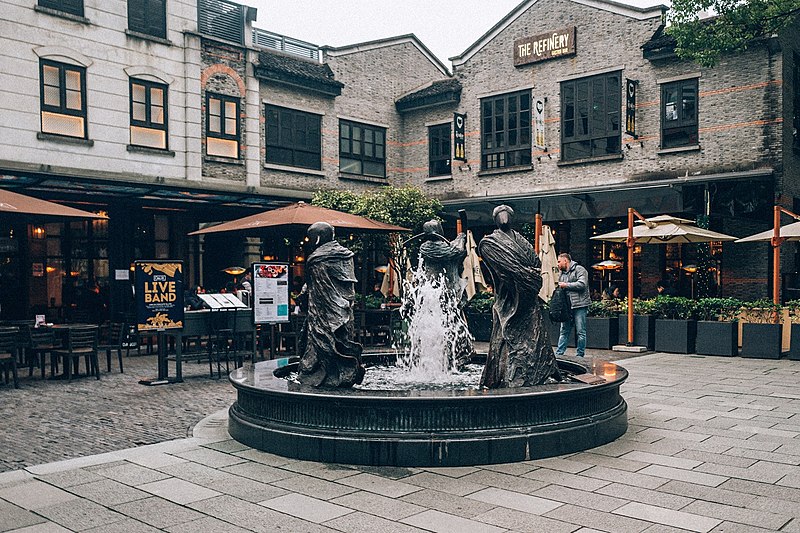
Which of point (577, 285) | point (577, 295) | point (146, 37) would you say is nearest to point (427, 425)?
point (577, 285)

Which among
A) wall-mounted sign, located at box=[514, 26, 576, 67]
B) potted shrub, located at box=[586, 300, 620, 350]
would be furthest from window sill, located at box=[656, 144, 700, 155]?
potted shrub, located at box=[586, 300, 620, 350]

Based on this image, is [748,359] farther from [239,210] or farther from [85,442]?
[239,210]

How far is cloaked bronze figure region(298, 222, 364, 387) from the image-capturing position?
23.5ft

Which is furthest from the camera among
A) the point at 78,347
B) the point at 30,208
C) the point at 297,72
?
the point at 297,72

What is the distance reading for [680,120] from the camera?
18703mm

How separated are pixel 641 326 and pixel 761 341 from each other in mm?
2416

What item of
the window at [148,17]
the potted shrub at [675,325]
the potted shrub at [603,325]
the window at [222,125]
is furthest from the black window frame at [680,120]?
the window at [148,17]

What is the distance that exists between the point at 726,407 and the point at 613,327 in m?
6.86

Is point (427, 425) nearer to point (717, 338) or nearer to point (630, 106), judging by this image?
point (717, 338)

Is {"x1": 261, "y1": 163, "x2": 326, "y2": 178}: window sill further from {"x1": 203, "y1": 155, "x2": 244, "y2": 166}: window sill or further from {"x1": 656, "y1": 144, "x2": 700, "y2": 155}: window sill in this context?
{"x1": 656, "y1": 144, "x2": 700, "y2": 155}: window sill

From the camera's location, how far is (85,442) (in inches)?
281

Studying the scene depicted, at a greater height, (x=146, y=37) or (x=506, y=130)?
(x=146, y=37)

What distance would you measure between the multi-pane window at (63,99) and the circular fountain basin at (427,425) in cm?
1260

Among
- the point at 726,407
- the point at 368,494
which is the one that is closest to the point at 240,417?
the point at 368,494
